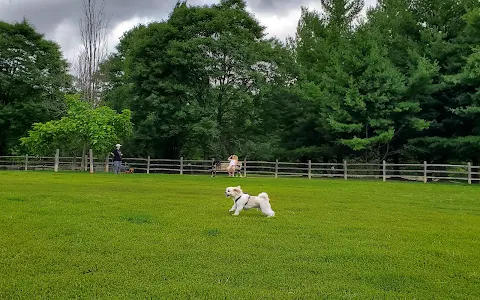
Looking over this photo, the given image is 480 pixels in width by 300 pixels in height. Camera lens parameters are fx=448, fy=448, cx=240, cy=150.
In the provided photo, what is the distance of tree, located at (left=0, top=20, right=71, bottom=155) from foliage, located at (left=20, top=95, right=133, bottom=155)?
7563mm

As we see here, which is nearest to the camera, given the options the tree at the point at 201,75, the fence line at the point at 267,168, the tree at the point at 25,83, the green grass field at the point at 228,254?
the green grass field at the point at 228,254

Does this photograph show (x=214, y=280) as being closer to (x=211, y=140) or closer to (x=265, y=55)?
(x=211, y=140)

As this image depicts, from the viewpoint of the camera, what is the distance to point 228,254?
5.05 m

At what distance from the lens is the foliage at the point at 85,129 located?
2583 centimetres

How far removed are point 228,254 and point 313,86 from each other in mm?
24297

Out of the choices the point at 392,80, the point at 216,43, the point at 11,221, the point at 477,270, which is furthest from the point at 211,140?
the point at 477,270

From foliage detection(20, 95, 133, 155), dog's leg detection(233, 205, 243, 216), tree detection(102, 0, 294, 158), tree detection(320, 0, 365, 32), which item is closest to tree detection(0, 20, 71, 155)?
foliage detection(20, 95, 133, 155)

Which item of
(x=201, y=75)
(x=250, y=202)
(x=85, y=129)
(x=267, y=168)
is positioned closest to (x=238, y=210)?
(x=250, y=202)

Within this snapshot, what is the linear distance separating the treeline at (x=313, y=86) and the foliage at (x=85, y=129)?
10.5 ft

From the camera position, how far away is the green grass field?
384cm

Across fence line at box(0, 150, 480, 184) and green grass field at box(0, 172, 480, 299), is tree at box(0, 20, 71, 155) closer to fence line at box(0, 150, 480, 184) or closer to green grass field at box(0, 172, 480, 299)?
fence line at box(0, 150, 480, 184)

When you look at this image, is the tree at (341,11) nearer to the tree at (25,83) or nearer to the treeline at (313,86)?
the treeline at (313,86)

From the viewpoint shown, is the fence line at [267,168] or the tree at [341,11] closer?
the fence line at [267,168]

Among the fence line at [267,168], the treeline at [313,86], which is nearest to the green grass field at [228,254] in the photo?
the fence line at [267,168]
